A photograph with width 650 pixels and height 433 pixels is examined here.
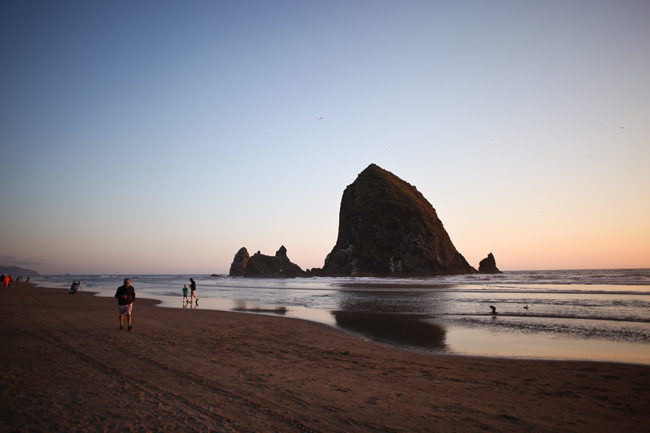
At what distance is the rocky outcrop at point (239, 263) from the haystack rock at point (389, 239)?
219ft

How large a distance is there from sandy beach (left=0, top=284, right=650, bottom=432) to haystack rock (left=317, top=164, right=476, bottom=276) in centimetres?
7724

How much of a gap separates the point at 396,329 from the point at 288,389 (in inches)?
379

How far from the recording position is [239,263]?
15088cm

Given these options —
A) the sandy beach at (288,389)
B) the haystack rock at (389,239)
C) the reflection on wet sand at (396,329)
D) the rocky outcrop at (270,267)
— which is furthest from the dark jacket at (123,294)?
the rocky outcrop at (270,267)

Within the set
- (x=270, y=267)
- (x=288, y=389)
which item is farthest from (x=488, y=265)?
(x=288, y=389)

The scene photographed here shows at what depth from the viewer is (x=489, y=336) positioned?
12961 millimetres

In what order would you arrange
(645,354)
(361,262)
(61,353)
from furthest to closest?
(361,262)
(645,354)
(61,353)

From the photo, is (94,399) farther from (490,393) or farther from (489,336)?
(489,336)

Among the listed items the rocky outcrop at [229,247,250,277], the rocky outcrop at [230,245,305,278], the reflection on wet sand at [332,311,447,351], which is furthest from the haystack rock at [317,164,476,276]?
the reflection on wet sand at [332,311,447,351]

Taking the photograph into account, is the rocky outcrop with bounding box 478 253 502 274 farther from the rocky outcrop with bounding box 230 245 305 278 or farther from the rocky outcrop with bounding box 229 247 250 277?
the rocky outcrop with bounding box 229 247 250 277

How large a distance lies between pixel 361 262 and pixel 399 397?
82.5 m

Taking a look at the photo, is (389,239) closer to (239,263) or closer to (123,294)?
(123,294)

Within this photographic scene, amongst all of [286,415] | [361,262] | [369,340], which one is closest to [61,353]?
[286,415]

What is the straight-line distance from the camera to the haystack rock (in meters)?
85.4
